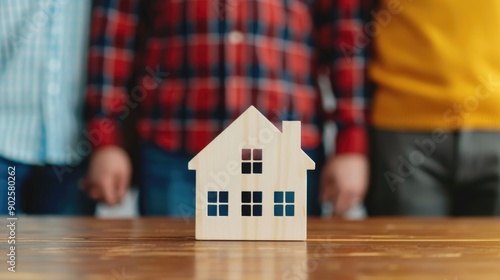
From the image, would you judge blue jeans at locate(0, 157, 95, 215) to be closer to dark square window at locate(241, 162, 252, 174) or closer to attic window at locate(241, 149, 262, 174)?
dark square window at locate(241, 162, 252, 174)

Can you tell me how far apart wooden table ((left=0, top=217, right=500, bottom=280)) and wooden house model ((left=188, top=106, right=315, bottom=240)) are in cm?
2

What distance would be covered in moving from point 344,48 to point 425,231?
560 mm

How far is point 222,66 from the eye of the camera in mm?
1282

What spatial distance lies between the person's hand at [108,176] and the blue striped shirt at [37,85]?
0.19ft

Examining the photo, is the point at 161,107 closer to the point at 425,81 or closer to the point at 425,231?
the point at 425,81

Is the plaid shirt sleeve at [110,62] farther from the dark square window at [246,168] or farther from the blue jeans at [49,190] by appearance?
the dark square window at [246,168]

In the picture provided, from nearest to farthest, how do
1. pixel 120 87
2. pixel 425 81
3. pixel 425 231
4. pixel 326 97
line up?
pixel 425 231 → pixel 425 81 → pixel 120 87 → pixel 326 97

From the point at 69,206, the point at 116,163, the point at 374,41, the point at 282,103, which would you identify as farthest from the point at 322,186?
the point at 69,206

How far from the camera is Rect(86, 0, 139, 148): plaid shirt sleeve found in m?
1.36

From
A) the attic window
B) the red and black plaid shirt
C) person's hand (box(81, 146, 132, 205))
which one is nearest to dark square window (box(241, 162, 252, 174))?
the attic window

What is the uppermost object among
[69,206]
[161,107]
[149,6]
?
[149,6]

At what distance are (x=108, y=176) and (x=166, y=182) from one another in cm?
11

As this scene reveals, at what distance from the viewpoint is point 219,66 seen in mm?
1284

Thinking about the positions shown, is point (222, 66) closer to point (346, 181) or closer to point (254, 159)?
point (346, 181)
